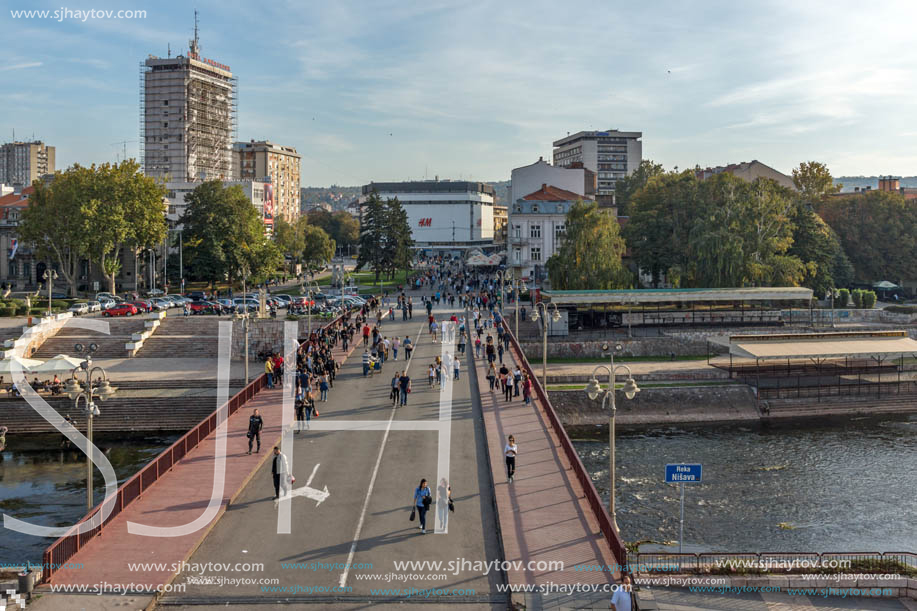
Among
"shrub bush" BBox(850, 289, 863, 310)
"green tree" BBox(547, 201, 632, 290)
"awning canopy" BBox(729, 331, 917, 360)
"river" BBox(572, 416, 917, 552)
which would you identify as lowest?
"river" BBox(572, 416, 917, 552)

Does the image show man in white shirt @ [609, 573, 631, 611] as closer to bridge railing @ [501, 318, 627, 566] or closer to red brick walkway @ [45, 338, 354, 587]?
bridge railing @ [501, 318, 627, 566]

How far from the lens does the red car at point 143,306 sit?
6072cm

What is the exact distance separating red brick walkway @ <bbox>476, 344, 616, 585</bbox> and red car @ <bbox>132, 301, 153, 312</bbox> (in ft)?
135

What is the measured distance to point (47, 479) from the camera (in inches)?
1222

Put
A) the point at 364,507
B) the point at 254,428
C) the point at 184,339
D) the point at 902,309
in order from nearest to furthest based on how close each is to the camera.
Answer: the point at 364,507 → the point at 254,428 → the point at 184,339 → the point at 902,309

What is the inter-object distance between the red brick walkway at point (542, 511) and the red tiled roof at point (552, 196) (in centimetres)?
6948

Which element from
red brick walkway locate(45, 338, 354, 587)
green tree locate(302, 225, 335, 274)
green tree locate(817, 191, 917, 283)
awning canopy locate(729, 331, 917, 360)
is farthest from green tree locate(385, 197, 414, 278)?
red brick walkway locate(45, 338, 354, 587)

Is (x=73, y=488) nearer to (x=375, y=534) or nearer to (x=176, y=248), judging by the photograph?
(x=375, y=534)

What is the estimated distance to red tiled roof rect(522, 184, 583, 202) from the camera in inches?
3757

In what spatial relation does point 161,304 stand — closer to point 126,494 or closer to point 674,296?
point 674,296

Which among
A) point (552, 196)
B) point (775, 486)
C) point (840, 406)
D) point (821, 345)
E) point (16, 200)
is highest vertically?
point (552, 196)

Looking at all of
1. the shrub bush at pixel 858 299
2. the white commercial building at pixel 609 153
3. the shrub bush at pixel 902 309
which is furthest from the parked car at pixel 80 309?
the white commercial building at pixel 609 153

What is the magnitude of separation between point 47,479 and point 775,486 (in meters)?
28.6

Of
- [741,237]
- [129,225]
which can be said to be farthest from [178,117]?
A: [741,237]
